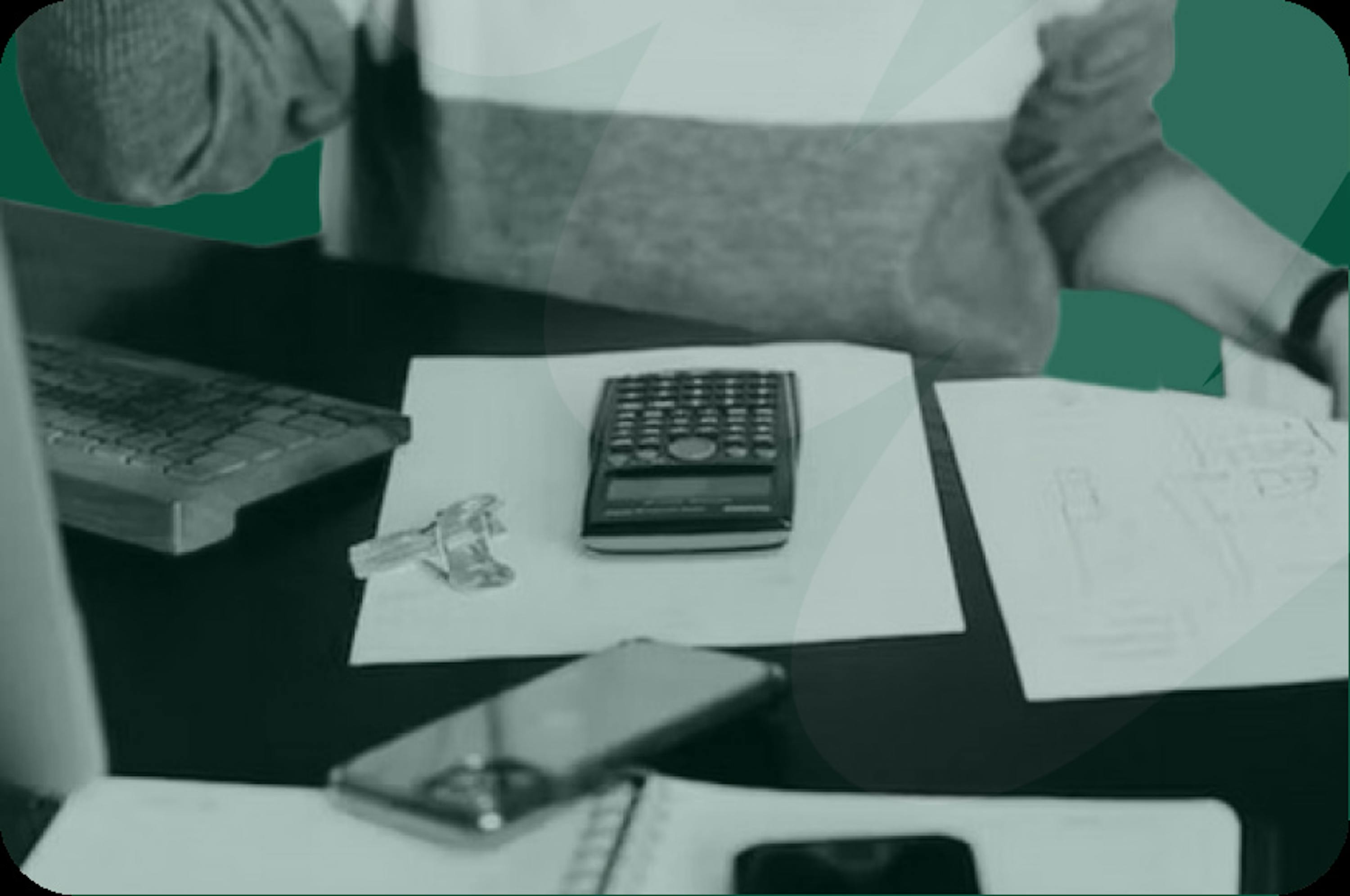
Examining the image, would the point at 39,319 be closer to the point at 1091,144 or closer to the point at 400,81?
the point at 400,81

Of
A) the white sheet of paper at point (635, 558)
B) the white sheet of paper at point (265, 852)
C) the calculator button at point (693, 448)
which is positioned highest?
the calculator button at point (693, 448)

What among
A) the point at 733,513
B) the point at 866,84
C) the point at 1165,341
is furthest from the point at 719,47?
the point at 733,513

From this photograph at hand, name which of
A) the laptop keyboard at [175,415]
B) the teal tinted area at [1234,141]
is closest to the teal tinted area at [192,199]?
the teal tinted area at [1234,141]

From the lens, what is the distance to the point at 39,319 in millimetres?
839

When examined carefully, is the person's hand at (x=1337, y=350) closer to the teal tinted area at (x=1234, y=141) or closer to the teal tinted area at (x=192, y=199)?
the teal tinted area at (x=1234, y=141)

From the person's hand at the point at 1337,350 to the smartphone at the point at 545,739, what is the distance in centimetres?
25

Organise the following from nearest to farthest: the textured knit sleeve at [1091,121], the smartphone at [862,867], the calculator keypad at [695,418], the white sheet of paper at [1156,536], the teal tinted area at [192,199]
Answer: the smartphone at [862,867], the white sheet of paper at [1156,536], the calculator keypad at [695,418], the textured knit sleeve at [1091,121], the teal tinted area at [192,199]

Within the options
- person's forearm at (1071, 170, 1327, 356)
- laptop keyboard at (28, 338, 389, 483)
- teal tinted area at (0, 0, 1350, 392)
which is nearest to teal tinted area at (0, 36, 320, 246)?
teal tinted area at (0, 0, 1350, 392)

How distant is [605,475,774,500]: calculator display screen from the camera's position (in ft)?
2.01

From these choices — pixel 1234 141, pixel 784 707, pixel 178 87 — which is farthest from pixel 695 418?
pixel 178 87

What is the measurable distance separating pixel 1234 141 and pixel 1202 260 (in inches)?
2.1

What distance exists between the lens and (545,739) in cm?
47

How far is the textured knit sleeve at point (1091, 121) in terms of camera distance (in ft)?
2.67

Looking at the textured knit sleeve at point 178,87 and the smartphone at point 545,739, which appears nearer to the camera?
the smartphone at point 545,739
